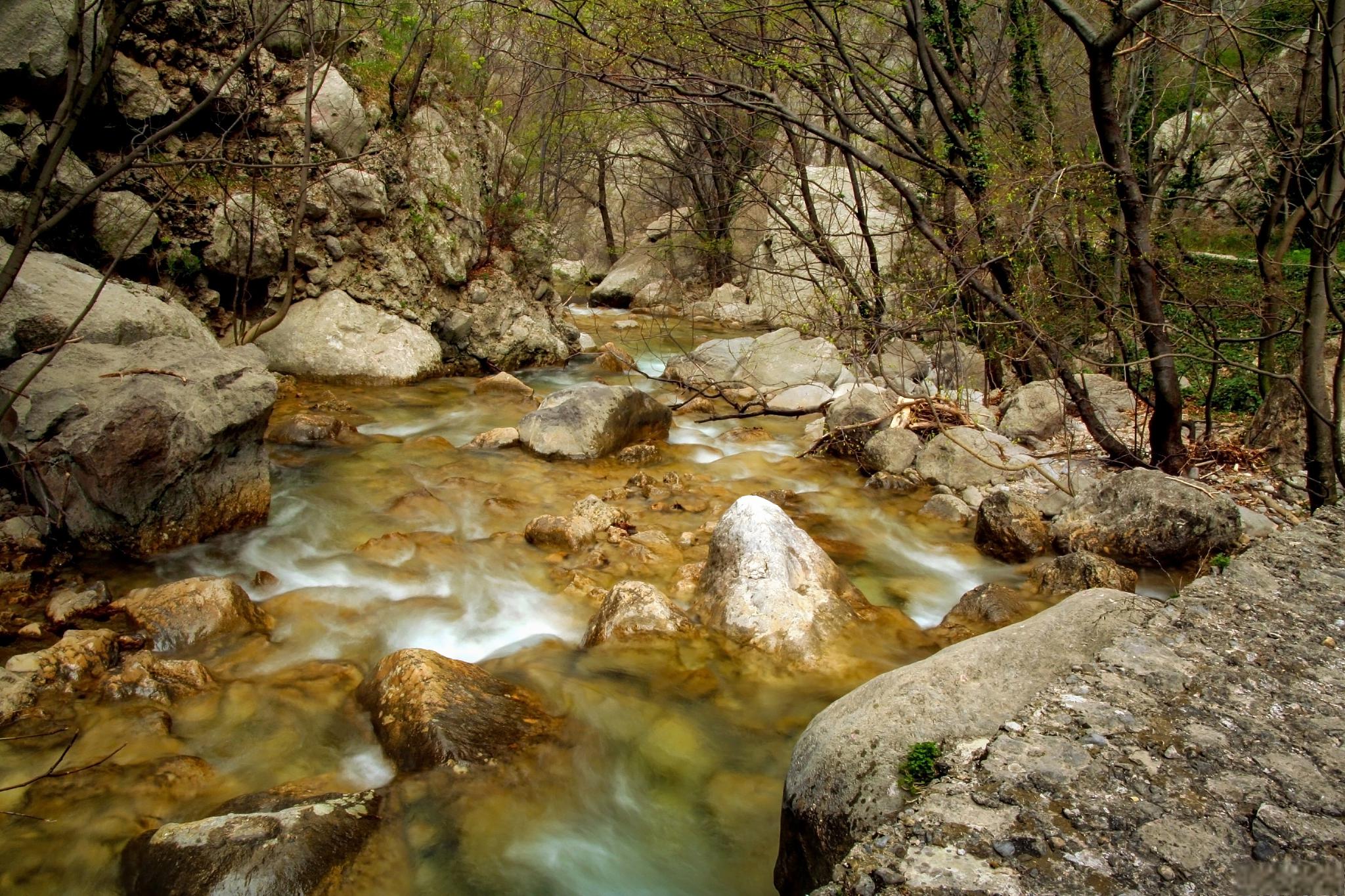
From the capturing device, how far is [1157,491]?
5.07 meters

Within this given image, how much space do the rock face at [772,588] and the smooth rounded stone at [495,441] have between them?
10.5 feet

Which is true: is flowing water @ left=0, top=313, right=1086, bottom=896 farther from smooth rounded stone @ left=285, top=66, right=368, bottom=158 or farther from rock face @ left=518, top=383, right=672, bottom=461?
smooth rounded stone @ left=285, top=66, right=368, bottom=158

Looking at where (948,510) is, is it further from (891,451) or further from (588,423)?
(588,423)

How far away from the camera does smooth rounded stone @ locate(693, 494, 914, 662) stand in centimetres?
423

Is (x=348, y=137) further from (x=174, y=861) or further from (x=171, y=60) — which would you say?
(x=174, y=861)

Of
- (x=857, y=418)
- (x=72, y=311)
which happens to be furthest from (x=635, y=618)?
(x=857, y=418)

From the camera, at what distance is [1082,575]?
4.76 m

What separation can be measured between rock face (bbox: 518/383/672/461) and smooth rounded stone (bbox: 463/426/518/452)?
82 mm

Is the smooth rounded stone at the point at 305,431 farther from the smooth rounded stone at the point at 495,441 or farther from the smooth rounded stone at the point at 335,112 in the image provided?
the smooth rounded stone at the point at 335,112

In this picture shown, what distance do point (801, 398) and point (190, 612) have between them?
6.73 meters

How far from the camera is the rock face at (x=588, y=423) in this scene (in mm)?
7094

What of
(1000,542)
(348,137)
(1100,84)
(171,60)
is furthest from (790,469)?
(171,60)

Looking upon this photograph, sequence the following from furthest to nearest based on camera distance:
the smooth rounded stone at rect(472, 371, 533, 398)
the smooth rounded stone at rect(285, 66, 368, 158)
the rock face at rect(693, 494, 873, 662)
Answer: the smooth rounded stone at rect(472, 371, 533, 398), the smooth rounded stone at rect(285, 66, 368, 158), the rock face at rect(693, 494, 873, 662)

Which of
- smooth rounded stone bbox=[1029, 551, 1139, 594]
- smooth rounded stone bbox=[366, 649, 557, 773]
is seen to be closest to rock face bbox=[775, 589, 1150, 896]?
smooth rounded stone bbox=[366, 649, 557, 773]
